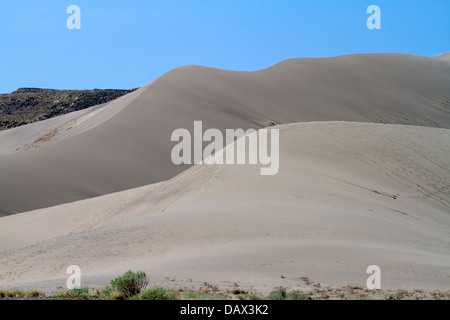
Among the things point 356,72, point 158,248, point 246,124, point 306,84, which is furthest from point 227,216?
point 356,72

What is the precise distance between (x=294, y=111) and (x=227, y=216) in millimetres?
34665

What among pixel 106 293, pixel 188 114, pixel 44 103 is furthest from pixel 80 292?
pixel 44 103

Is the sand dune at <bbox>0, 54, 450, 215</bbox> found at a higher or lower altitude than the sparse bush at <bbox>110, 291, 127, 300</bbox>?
higher

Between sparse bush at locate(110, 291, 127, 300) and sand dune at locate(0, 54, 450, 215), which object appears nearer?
sparse bush at locate(110, 291, 127, 300)

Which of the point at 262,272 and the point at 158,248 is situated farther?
the point at 158,248

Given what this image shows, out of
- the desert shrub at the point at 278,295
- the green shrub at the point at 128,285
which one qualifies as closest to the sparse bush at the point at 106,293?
the green shrub at the point at 128,285

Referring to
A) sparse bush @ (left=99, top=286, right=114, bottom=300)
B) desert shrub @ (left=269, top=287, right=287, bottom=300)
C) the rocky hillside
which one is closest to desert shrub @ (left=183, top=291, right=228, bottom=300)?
desert shrub @ (left=269, top=287, right=287, bottom=300)

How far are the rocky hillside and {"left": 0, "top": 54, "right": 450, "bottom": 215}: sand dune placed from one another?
54.5ft

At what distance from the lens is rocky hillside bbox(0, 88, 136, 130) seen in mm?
80438

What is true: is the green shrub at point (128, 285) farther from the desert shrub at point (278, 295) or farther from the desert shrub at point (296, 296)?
the desert shrub at point (296, 296)

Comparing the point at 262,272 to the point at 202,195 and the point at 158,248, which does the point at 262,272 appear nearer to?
the point at 158,248

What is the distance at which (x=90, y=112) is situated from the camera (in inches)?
2285

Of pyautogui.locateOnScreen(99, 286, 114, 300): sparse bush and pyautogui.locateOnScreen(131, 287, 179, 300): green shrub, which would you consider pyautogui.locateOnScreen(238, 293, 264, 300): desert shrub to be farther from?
pyautogui.locateOnScreen(99, 286, 114, 300): sparse bush

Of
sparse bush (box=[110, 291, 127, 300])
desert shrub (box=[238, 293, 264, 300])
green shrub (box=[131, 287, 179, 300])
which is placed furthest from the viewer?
sparse bush (box=[110, 291, 127, 300])
